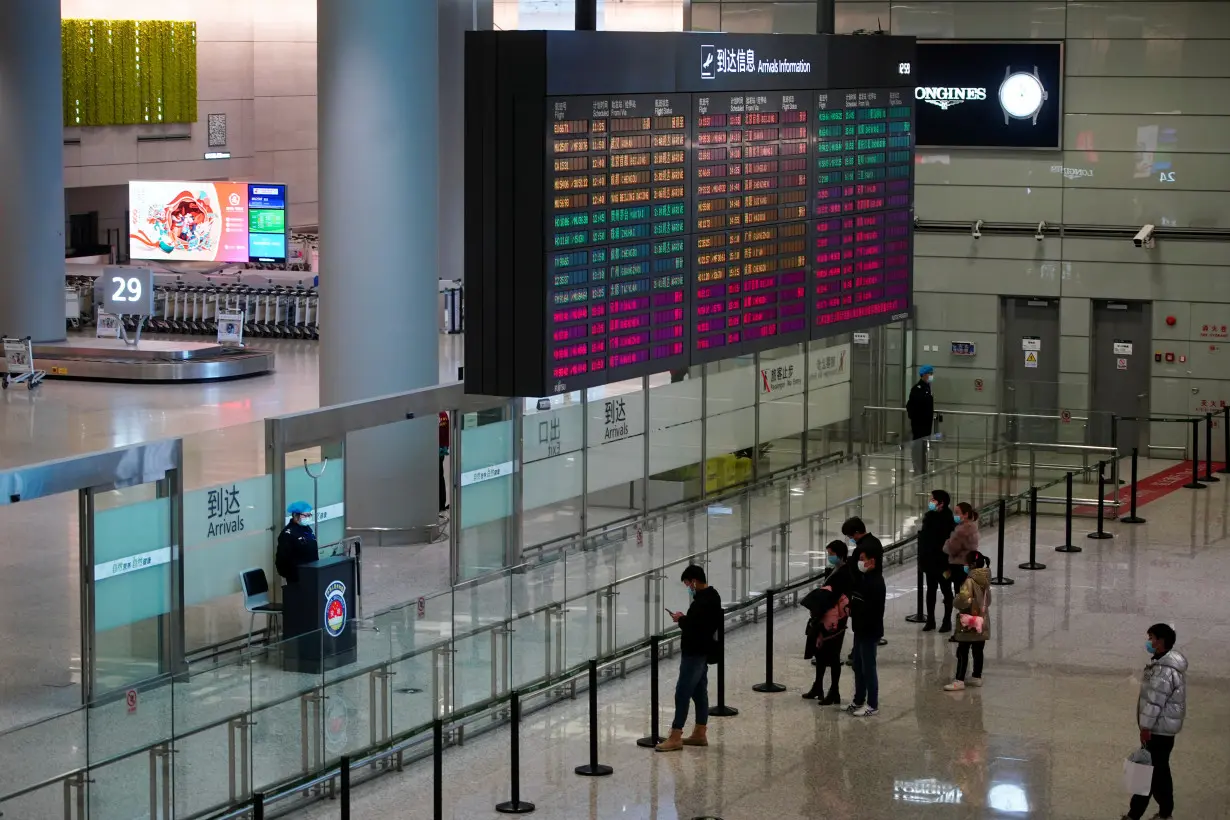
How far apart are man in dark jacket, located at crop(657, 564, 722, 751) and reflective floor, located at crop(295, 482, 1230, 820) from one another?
137mm

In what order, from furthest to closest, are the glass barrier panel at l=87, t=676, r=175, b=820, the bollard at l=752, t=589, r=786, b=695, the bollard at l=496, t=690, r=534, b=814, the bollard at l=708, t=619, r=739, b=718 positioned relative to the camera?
the bollard at l=752, t=589, r=786, b=695, the bollard at l=708, t=619, r=739, b=718, the bollard at l=496, t=690, r=534, b=814, the glass barrier panel at l=87, t=676, r=175, b=820

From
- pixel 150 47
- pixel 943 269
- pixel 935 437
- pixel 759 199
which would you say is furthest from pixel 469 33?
pixel 150 47

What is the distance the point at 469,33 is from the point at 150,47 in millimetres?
35666

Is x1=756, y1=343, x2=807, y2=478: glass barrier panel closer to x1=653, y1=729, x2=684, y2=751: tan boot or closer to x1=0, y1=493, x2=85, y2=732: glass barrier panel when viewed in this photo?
x1=0, y1=493, x2=85, y2=732: glass barrier panel

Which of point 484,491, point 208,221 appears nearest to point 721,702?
point 484,491

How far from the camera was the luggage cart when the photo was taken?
28.9 m

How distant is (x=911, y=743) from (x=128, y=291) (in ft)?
68.1

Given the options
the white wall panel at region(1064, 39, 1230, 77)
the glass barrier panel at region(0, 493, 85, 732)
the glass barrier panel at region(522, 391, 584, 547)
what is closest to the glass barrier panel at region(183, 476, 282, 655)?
the glass barrier panel at region(0, 493, 85, 732)

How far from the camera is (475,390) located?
11570mm

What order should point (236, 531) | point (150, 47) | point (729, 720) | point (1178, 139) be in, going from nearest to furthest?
point (729, 720) < point (236, 531) < point (1178, 139) < point (150, 47)

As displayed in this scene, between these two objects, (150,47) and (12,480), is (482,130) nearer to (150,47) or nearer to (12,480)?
(12,480)

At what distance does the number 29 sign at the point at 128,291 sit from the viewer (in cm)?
2972

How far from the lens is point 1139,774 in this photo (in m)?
10.2

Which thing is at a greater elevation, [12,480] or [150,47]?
[150,47]
